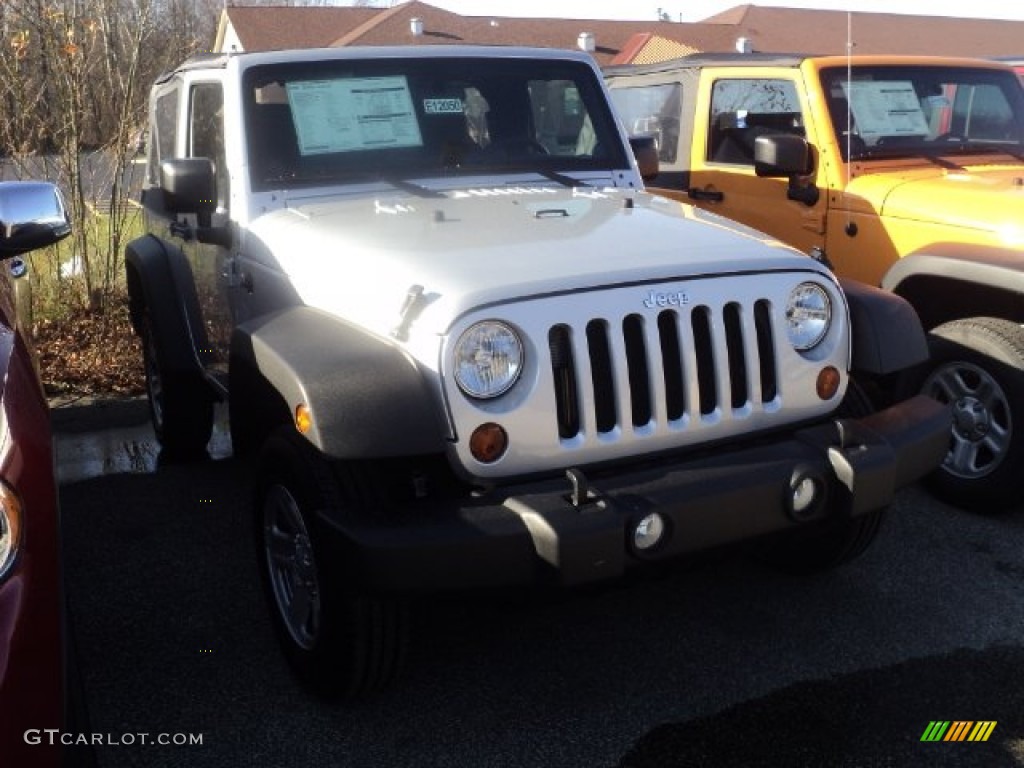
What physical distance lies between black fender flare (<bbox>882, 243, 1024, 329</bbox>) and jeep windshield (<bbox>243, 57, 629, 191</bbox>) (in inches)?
51.2

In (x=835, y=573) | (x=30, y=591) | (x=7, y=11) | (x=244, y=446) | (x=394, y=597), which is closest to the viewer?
(x=30, y=591)

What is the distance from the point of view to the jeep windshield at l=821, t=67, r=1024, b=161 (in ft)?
16.7

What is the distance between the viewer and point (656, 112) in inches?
241

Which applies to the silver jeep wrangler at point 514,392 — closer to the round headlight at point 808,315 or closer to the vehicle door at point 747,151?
the round headlight at point 808,315

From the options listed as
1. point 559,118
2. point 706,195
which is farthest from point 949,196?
point 559,118

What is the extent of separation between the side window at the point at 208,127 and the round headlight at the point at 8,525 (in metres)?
2.15

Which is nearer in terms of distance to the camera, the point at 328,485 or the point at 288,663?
the point at 328,485

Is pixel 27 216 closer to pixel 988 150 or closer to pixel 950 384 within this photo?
pixel 950 384

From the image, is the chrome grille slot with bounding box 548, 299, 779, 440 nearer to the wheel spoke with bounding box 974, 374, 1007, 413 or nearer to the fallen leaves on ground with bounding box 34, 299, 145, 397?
the wheel spoke with bounding box 974, 374, 1007, 413

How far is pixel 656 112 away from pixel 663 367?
3.69 m

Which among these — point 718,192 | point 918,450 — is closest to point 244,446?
point 918,450

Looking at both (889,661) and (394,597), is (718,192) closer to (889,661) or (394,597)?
(889,661)

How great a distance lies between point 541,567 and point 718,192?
3.60 metres

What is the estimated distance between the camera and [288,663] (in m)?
3.16
